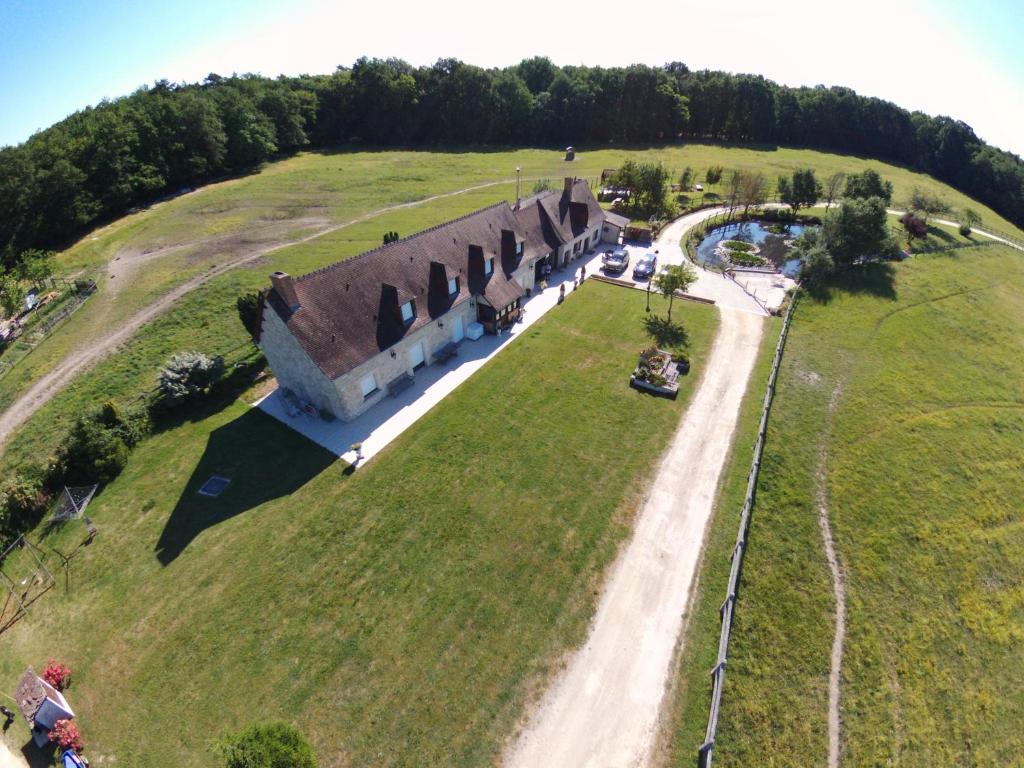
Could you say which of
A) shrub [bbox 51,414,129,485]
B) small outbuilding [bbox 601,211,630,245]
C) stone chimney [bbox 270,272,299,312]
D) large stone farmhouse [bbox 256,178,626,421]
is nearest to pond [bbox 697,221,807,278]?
small outbuilding [bbox 601,211,630,245]

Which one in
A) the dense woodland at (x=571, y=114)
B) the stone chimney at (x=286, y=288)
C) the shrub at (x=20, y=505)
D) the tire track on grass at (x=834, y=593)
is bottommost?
the tire track on grass at (x=834, y=593)

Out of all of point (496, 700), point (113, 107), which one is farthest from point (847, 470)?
point (113, 107)

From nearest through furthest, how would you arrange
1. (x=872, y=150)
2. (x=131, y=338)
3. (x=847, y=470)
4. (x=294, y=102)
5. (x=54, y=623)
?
1. (x=54, y=623)
2. (x=847, y=470)
3. (x=131, y=338)
4. (x=294, y=102)
5. (x=872, y=150)

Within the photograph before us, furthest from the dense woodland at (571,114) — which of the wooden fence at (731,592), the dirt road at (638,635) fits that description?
the dirt road at (638,635)

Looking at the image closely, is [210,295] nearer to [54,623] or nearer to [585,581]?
[54,623]

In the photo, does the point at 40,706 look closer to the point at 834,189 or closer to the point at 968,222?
the point at 834,189

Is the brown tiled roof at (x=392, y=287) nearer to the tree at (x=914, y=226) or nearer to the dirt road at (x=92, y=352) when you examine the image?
the dirt road at (x=92, y=352)

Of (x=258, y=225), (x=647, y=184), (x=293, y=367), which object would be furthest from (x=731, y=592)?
(x=258, y=225)
